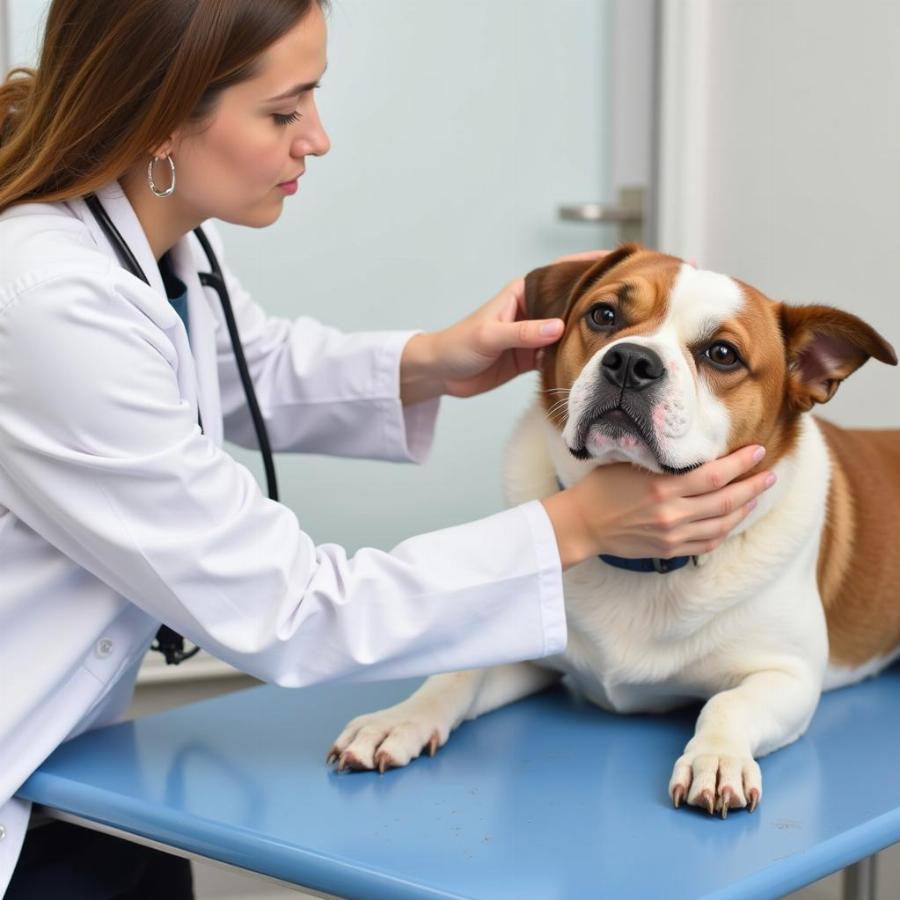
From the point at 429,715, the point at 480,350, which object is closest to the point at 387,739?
the point at 429,715

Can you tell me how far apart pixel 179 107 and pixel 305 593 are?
48 centimetres

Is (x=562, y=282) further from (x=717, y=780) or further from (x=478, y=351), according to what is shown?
(x=717, y=780)

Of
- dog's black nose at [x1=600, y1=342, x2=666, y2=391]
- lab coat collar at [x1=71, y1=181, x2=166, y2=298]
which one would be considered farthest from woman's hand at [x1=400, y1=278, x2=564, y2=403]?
lab coat collar at [x1=71, y1=181, x2=166, y2=298]

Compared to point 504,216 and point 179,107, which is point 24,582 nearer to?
point 179,107

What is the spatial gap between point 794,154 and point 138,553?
1.53 m

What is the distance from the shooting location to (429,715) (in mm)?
1300

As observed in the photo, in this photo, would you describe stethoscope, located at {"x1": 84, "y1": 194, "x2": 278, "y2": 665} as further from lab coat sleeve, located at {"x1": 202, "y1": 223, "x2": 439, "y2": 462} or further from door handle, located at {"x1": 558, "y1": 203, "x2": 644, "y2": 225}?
door handle, located at {"x1": 558, "y1": 203, "x2": 644, "y2": 225}

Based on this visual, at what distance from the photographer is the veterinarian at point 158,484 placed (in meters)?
1.11

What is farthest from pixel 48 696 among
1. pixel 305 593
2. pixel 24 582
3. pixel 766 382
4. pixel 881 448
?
pixel 881 448

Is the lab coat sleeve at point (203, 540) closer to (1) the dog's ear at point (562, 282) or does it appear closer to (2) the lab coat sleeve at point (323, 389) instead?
(1) the dog's ear at point (562, 282)

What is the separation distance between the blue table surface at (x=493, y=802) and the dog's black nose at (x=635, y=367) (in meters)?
0.37

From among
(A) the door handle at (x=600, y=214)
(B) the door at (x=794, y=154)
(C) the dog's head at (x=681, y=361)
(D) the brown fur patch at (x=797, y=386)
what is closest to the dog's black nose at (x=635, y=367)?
(C) the dog's head at (x=681, y=361)

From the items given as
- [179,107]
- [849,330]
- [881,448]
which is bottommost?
[881,448]

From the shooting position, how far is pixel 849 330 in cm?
132
